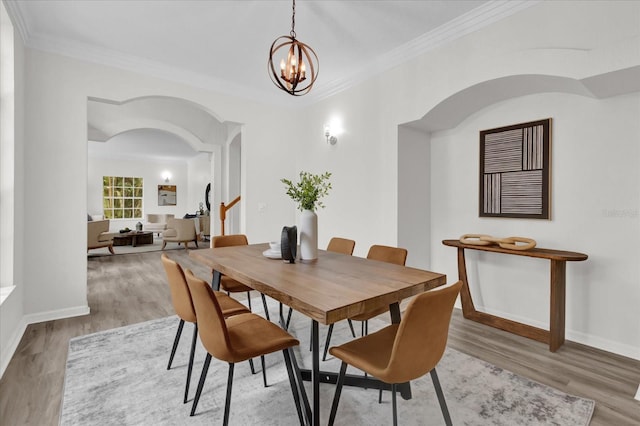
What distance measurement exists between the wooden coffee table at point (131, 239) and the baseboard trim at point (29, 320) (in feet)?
18.2

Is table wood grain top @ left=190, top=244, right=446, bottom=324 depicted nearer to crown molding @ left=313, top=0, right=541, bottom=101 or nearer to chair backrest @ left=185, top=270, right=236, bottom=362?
chair backrest @ left=185, top=270, right=236, bottom=362

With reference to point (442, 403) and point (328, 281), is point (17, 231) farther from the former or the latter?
point (442, 403)

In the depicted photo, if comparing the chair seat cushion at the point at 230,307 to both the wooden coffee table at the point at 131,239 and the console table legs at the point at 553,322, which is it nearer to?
the console table legs at the point at 553,322

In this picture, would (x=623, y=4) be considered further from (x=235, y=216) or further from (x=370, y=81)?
(x=235, y=216)

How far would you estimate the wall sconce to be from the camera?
446cm

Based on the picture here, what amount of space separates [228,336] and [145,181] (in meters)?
11.4

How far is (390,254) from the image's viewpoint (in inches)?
102

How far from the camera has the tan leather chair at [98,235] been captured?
21.8 ft

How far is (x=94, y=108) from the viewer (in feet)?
19.2

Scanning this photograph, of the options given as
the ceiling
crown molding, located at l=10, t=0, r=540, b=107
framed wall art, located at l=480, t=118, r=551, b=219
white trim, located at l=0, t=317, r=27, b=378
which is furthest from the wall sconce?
white trim, located at l=0, t=317, r=27, b=378

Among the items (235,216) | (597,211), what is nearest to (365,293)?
(597,211)

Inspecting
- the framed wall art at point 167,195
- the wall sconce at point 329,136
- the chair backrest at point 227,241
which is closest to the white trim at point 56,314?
the chair backrest at point 227,241

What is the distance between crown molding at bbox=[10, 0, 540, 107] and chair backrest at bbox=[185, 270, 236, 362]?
2.94 m

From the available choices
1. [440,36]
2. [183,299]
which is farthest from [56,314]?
[440,36]
